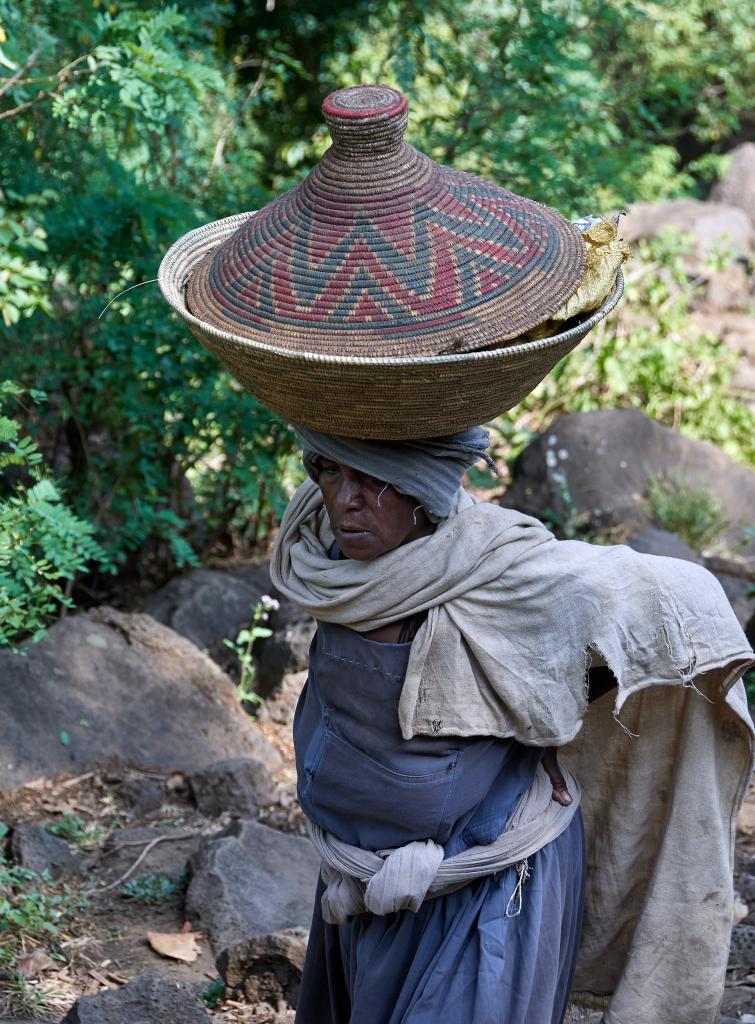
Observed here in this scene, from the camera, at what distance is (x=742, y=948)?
11.2 feet

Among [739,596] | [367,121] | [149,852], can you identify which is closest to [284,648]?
[149,852]

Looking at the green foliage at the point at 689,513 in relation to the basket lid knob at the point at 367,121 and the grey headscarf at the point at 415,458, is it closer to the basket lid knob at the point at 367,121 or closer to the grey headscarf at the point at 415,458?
the grey headscarf at the point at 415,458

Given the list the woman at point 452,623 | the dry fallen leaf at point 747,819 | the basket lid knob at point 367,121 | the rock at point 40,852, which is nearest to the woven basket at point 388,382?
the woman at point 452,623

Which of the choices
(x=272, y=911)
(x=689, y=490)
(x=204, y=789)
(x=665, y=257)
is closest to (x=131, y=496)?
(x=204, y=789)

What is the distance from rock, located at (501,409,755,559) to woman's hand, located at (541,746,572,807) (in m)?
4.32

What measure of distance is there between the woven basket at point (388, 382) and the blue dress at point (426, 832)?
453 mm

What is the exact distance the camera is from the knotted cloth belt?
83.4 inches

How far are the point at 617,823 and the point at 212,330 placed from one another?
1.33 meters

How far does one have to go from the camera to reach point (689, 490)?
264 inches

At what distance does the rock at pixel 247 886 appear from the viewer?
11.7ft

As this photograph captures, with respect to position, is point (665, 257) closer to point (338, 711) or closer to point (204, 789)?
point (204, 789)

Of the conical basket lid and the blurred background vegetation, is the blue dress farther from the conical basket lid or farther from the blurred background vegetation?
the blurred background vegetation

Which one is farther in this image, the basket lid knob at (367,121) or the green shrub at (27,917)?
the green shrub at (27,917)

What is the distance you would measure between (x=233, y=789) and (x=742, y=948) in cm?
179
